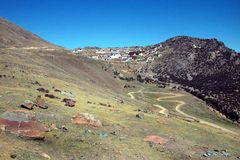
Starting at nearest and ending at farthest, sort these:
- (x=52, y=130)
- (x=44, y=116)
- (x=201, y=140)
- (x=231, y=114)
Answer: (x=52, y=130) → (x=44, y=116) → (x=201, y=140) → (x=231, y=114)

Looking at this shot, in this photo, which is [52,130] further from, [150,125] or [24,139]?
[150,125]

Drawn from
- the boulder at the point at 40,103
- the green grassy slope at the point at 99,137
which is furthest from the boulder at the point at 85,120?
the boulder at the point at 40,103

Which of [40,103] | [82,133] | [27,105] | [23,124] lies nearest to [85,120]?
[82,133]

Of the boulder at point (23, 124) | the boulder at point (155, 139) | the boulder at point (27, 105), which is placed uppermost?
the boulder at point (27, 105)

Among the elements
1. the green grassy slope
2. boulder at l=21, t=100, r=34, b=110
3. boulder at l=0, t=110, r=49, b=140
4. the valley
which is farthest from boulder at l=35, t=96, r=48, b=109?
boulder at l=0, t=110, r=49, b=140

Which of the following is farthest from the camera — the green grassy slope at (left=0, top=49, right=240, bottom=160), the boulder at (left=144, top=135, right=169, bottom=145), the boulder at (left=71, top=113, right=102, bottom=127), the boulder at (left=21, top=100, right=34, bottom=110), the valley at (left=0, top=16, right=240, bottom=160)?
the boulder at (left=144, top=135, right=169, bottom=145)

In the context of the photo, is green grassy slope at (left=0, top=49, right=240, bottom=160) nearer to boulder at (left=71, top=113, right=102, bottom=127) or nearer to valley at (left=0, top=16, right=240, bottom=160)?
valley at (left=0, top=16, right=240, bottom=160)

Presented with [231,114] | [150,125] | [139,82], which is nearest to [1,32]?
[139,82]

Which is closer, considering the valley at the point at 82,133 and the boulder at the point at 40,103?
the valley at the point at 82,133

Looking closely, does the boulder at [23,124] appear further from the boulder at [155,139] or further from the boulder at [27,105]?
the boulder at [155,139]

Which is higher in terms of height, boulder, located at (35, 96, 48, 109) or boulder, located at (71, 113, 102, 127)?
boulder, located at (35, 96, 48, 109)

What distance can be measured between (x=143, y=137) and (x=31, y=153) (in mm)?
19370

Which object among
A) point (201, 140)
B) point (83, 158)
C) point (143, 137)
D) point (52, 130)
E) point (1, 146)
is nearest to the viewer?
point (1, 146)

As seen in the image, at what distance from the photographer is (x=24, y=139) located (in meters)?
39.2
